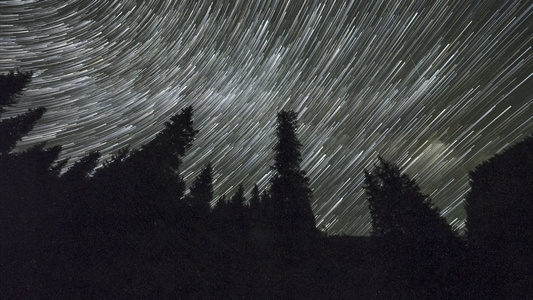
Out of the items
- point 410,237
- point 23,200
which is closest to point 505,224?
point 410,237

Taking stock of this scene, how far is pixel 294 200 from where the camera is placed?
17219 millimetres

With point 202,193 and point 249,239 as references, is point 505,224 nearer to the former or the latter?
point 249,239

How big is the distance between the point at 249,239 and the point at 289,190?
403 centimetres

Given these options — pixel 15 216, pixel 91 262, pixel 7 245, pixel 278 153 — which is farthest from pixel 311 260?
pixel 15 216

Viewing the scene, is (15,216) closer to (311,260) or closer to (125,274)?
(125,274)

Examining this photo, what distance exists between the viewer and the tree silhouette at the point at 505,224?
11.5 m

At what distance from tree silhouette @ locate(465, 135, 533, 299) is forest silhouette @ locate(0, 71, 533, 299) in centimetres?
6

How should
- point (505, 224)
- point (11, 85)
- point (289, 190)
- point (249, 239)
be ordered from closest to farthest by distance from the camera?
point (505, 224) → point (249, 239) → point (289, 190) → point (11, 85)

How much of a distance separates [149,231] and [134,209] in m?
2.08

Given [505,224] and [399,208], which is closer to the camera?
[505,224]

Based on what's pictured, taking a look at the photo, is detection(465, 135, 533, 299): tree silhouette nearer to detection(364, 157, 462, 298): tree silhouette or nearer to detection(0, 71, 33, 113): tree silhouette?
detection(364, 157, 462, 298): tree silhouette

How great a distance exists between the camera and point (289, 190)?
17.7 m

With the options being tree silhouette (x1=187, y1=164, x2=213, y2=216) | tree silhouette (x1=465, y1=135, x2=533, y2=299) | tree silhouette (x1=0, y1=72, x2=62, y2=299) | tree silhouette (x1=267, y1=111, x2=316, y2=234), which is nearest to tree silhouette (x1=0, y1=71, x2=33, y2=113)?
tree silhouette (x1=0, y1=72, x2=62, y2=299)

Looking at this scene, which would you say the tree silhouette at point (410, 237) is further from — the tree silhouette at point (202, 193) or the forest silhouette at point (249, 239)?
the tree silhouette at point (202, 193)
